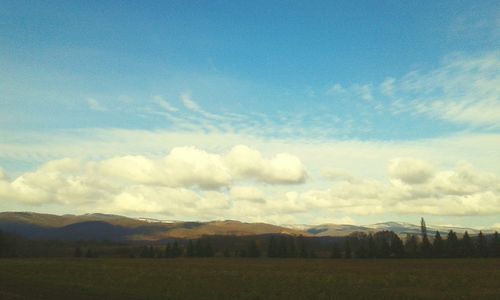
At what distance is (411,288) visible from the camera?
123 feet

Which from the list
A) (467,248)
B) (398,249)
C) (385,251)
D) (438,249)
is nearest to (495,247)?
(467,248)

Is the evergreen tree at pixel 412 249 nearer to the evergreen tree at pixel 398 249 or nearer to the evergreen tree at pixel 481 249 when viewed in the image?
the evergreen tree at pixel 398 249

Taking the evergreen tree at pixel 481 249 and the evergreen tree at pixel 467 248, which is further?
the evergreen tree at pixel 467 248

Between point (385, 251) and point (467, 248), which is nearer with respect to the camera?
point (467, 248)

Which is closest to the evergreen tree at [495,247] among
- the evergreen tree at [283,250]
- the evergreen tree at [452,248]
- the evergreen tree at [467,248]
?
the evergreen tree at [467,248]

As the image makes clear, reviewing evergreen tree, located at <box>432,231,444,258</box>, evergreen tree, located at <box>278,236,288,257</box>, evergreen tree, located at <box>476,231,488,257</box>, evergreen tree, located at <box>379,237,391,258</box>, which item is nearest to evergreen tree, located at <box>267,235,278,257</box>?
evergreen tree, located at <box>278,236,288,257</box>

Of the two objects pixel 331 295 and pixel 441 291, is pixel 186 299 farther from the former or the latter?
pixel 441 291

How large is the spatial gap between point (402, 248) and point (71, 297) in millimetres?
113417

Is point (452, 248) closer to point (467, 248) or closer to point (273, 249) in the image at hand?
point (467, 248)

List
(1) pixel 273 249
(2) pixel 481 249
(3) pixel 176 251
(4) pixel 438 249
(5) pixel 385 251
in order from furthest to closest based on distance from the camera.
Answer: (3) pixel 176 251 → (1) pixel 273 249 → (5) pixel 385 251 → (4) pixel 438 249 → (2) pixel 481 249

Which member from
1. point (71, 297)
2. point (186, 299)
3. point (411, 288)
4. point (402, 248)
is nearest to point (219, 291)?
point (186, 299)

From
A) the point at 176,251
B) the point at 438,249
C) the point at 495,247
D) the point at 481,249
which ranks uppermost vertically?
the point at 495,247

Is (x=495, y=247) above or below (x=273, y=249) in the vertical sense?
above

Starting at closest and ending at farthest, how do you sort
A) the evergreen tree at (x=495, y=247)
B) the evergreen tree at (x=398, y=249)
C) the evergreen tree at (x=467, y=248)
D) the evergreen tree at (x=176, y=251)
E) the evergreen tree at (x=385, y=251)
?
the evergreen tree at (x=495, y=247), the evergreen tree at (x=467, y=248), the evergreen tree at (x=398, y=249), the evergreen tree at (x=385, y=251), the evergreen tree at (x=176, y=251)
